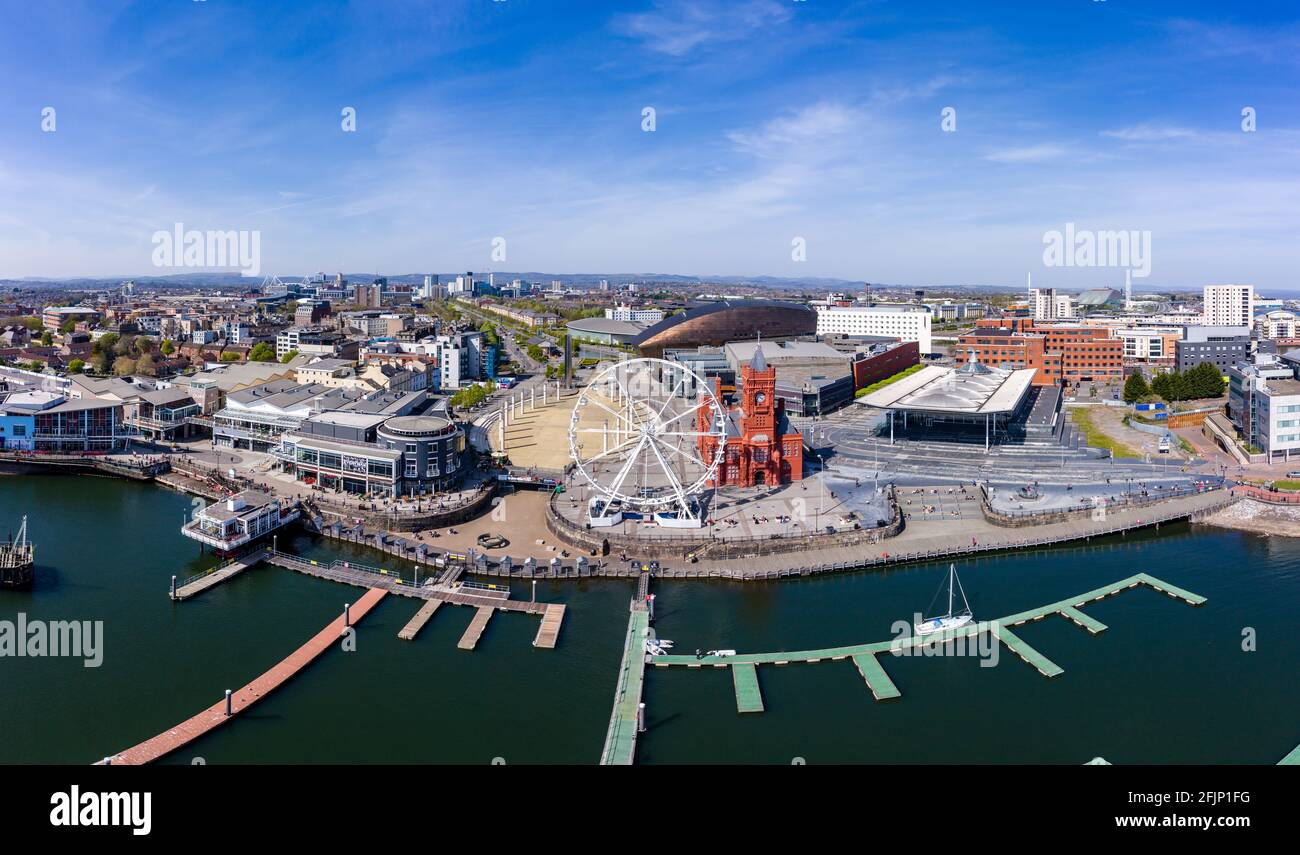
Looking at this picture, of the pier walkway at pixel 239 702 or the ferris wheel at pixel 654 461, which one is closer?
the pier walkway at pixel 239 702

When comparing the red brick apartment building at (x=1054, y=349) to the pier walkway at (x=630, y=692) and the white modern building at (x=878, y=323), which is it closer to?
the white modern building at (x=878, y=323)

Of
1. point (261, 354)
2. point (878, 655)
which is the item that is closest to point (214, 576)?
point (878, 655)

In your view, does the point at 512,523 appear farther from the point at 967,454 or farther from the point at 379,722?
the point at 967,454

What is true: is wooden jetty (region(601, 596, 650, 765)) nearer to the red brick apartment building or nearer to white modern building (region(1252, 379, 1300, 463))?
white modern building (region(1252, 379, 1300, 463))

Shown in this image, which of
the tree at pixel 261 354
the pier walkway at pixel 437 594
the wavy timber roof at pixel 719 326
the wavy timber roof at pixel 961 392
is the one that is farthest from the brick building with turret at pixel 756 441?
the tree at pixel 261 354

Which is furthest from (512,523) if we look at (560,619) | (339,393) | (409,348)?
(409,348)

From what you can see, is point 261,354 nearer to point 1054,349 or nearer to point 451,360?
point 451,360
